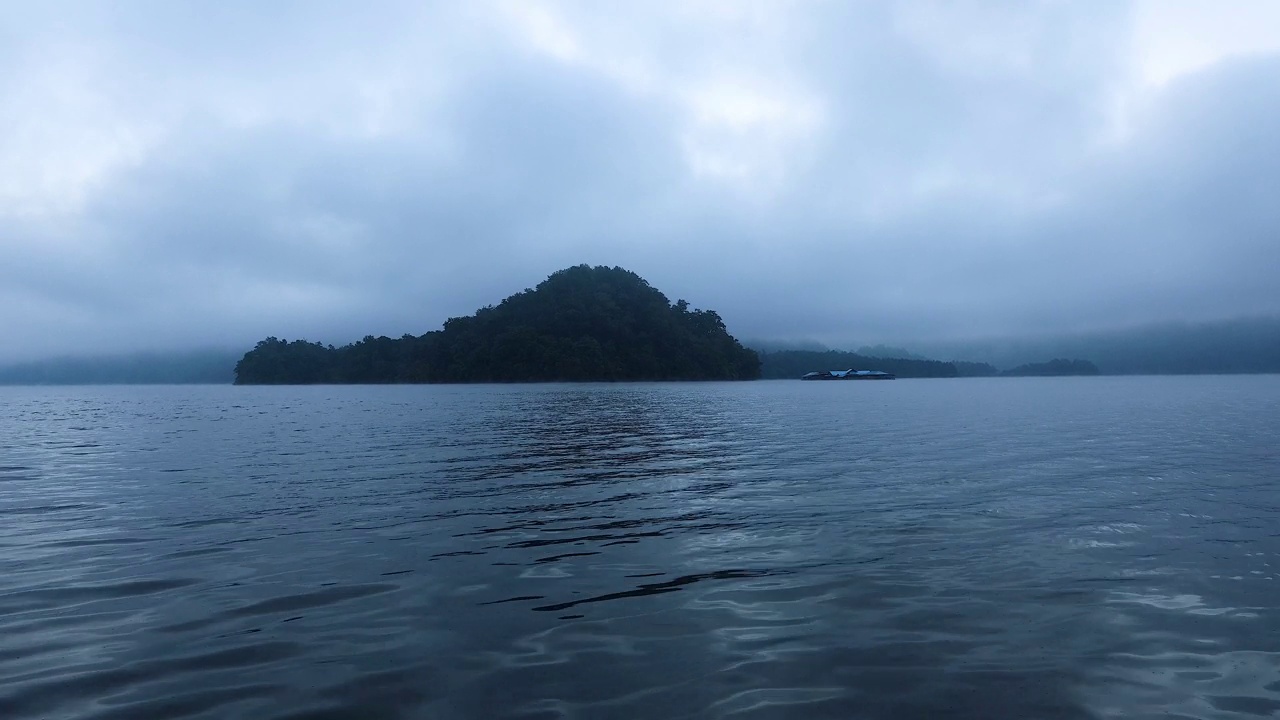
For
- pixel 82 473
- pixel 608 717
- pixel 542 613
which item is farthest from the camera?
pixel 82 473

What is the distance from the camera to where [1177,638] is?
32.0ft

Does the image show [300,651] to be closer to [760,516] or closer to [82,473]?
[760,516]

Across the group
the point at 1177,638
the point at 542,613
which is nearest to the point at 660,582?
the point at 542,613

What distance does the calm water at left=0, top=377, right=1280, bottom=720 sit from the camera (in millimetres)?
8141

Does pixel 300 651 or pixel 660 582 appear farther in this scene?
pixel 660 582

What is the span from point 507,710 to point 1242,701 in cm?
786

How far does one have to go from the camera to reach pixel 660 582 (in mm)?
12141

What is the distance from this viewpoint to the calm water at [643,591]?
26.7ft

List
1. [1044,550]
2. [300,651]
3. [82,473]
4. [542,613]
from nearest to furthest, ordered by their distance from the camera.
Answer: [300,651] → [542,613] → [1044,550] → [82,473]

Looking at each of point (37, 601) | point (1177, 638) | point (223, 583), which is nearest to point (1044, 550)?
point (1177, 638)

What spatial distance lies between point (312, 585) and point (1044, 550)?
13.3m

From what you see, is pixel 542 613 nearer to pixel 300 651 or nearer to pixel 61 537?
pixel 300 651

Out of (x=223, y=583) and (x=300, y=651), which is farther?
(x=223, y=583)

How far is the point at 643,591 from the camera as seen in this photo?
38.3 feet
